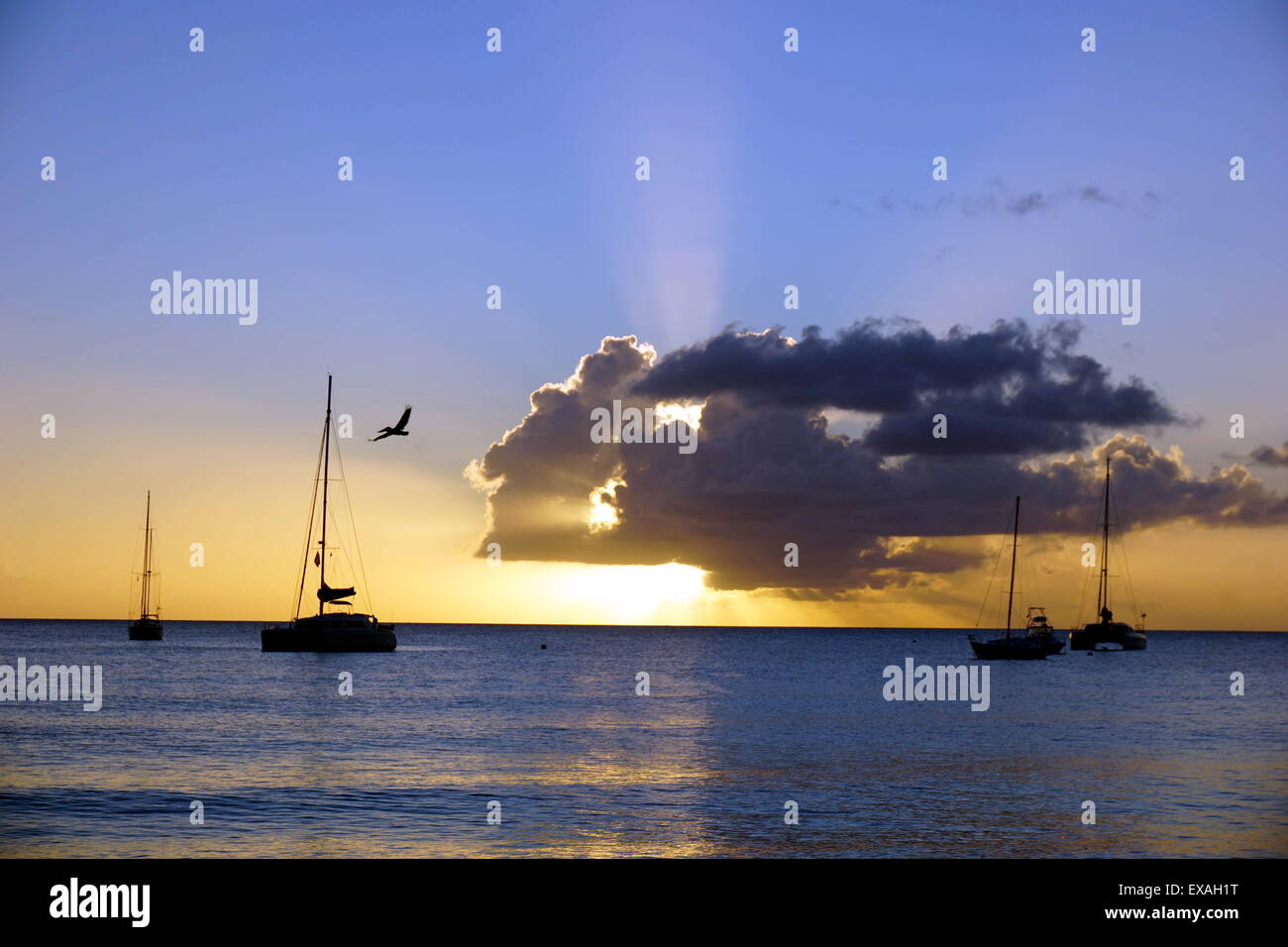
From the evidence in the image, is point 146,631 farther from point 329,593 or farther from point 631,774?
point 631,774

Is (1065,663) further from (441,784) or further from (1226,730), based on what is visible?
(441,784)

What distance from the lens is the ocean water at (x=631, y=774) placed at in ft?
91.0

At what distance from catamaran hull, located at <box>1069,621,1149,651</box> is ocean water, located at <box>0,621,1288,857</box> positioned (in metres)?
85.0

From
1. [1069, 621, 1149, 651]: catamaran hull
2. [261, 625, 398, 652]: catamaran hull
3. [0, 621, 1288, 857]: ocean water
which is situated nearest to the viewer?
[0, 621, 1288, 857]: ocean water

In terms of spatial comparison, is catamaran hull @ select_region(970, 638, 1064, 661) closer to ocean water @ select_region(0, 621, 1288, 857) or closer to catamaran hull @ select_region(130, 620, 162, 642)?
ocean water @ select_region(0, 621, 1288, 857)

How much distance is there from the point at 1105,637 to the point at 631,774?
483 feet

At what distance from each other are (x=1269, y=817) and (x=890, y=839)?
524 inches

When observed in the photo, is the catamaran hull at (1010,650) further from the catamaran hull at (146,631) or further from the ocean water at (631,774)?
the catamaran hull at (146,631)

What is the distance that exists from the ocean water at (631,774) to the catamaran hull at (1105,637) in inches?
3347

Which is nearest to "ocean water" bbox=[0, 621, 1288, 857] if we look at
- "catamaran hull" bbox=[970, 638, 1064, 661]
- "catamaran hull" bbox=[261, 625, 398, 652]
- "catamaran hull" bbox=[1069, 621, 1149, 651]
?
"catamaran hull" bbox=[261, 625, 398, 652]

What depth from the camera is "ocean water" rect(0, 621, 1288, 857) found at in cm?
2773
